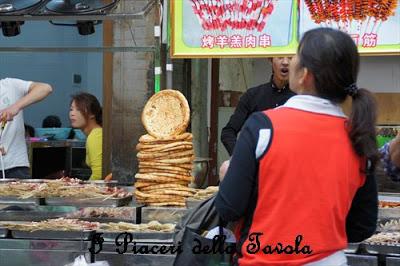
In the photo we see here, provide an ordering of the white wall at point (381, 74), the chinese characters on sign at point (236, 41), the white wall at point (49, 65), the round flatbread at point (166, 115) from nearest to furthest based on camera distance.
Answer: the round flatbread at point (166, 115) < the chinese characters on sign at point (236, 41) < the white wall at point (49, 65) < the white wall at point (381, 74)

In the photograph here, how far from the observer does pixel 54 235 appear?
3.72 metres

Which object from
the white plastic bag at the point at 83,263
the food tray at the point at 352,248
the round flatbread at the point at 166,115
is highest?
the round flatbread at the point at 166,115

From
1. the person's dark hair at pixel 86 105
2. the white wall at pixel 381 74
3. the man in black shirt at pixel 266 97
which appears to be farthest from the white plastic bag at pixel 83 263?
the white wall at pixel 381 74

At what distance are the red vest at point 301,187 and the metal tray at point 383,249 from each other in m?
1.24

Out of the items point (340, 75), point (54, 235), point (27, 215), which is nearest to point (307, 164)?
point (340, 75)

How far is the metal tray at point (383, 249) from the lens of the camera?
11.1ft

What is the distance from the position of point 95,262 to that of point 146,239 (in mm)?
272

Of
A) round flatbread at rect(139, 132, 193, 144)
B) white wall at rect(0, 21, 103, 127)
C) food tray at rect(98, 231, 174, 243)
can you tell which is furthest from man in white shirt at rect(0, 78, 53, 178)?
white wall at rect(0, 21, 103, 127)

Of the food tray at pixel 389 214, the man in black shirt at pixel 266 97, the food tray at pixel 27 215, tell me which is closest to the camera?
the food tray at pixel 389 214

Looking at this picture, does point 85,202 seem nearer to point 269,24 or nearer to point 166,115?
point 166,115

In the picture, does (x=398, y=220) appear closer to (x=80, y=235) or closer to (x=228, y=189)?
(x=80, y=235)

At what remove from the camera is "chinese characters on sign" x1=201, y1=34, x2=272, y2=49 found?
4746 mm

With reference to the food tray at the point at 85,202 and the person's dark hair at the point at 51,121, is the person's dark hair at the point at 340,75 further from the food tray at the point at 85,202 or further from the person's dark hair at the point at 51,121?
the person's dark hair at the point at 51,121

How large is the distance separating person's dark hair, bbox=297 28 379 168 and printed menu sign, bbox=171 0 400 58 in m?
2.43
